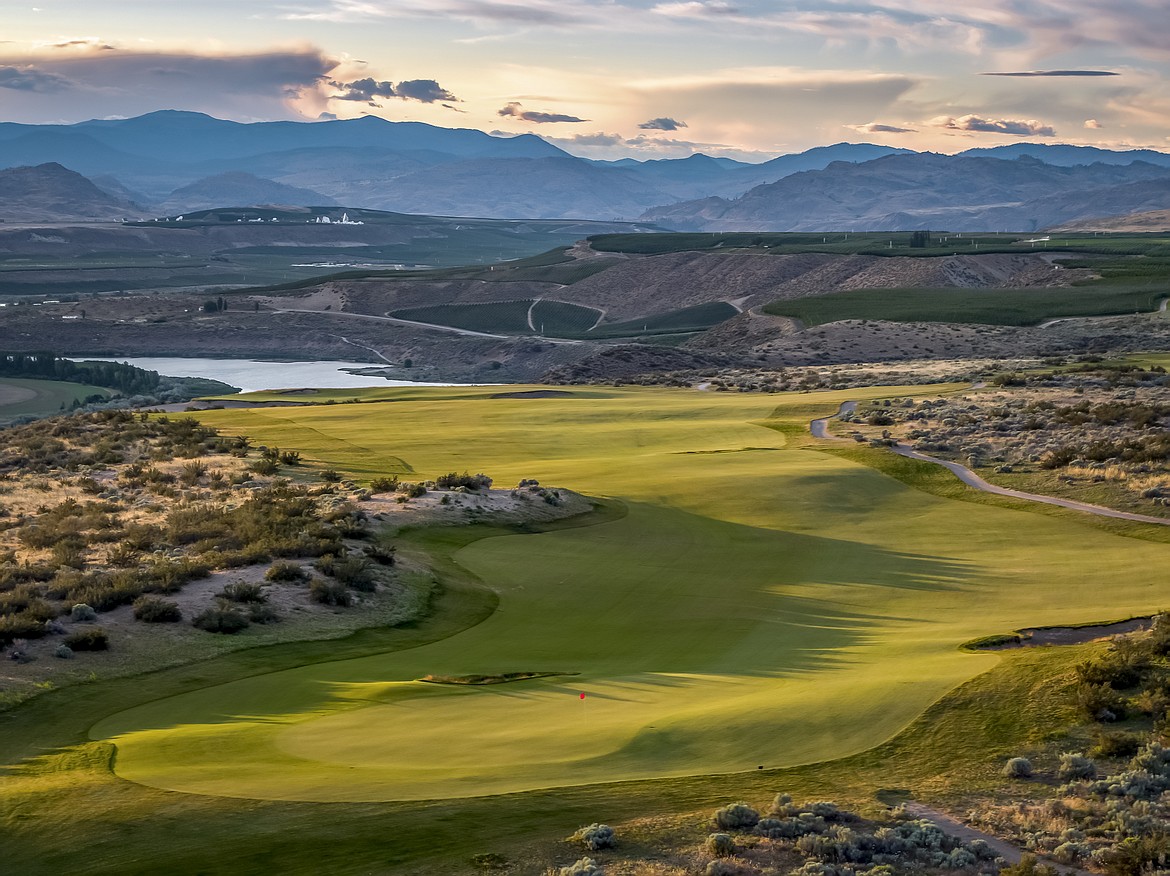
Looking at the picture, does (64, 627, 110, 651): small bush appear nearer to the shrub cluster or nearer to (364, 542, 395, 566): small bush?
(364, 542, 395, 566): small bush

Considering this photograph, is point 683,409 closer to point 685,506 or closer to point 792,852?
point 685,506

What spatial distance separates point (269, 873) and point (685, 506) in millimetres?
22458

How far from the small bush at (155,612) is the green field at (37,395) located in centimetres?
7449

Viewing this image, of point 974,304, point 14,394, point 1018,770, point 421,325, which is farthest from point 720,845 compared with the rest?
point 421,325

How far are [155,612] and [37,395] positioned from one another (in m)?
93.6

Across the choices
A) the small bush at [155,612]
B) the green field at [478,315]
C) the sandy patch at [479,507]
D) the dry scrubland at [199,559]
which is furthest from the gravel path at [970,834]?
the green field at [478,315]

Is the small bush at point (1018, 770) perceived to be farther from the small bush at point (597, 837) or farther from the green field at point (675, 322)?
the green field at point (675, 322)

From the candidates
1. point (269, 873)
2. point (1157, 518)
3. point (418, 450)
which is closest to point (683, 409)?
point (418, 450)

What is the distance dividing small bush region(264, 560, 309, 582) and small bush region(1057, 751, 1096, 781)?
46.2ft

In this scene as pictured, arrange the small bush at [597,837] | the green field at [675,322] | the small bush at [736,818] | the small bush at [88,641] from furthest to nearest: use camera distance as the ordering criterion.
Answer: the green field at [675,322], the small bush at [88,641], the small bush at [736,818], the small bush at [597,837]

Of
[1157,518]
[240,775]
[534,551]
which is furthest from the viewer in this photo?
[1157,518]

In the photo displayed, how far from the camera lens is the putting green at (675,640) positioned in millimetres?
14516

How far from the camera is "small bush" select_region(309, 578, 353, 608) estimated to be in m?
22.9

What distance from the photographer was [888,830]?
12.4m
